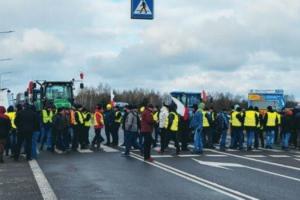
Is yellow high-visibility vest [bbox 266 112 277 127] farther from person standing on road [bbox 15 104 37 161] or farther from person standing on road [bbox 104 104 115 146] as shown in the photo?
person standing on road [bbox 15 104 37 161]

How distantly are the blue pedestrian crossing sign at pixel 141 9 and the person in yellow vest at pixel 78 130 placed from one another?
26.6ft

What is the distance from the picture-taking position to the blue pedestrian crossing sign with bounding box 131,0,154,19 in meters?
15.8

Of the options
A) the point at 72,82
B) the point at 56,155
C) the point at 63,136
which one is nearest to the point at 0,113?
the point at 56,155

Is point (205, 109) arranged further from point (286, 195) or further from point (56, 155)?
point (286, 195)

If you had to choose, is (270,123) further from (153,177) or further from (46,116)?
(153,177)

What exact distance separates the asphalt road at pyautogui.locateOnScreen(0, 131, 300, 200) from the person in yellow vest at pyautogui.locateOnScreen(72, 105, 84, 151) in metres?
2.28

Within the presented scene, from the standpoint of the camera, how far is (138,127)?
20734 millimetres

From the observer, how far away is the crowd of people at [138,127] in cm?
1870

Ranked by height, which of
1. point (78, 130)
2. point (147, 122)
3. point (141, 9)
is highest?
point (141, 9)

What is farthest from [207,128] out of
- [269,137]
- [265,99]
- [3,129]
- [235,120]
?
[265,99]

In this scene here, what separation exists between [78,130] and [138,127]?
3.34 m

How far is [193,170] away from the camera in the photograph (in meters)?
15.5

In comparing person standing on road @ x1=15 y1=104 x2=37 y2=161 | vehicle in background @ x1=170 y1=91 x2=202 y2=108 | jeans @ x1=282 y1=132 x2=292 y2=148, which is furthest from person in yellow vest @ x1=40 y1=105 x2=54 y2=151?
jeans @ x1=282 y1=132 x2=292 y2=148

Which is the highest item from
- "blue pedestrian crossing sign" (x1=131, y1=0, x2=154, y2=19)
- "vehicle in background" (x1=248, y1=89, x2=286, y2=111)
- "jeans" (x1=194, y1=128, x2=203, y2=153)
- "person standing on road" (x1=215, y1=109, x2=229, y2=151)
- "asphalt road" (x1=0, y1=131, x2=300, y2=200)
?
"blue pedestrian crossing sign" (x1=131, y1=0, x2=154, y2=19)
